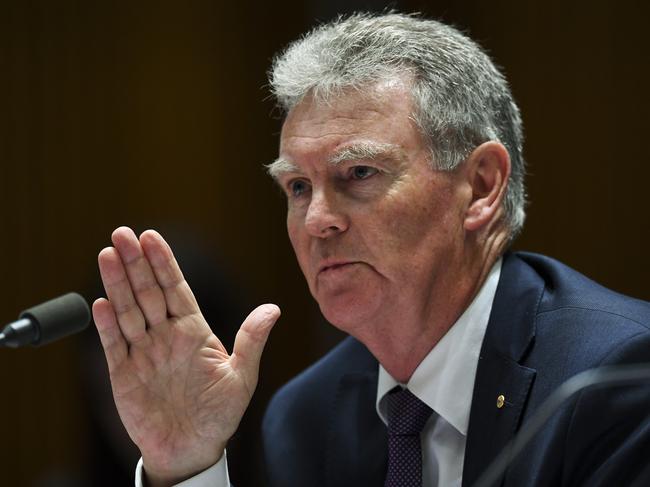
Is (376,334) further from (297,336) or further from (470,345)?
(297,336)

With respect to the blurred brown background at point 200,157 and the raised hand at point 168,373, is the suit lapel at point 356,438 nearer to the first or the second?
the raised hand at point 168,373

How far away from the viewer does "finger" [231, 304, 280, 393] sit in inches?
84.6

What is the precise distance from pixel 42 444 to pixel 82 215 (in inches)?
37.8

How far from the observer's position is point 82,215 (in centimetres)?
427

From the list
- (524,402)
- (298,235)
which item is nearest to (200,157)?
(298,235)

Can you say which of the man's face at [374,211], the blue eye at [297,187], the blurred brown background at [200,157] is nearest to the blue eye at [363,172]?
the man's face at [374,211]

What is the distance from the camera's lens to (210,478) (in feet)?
6.94

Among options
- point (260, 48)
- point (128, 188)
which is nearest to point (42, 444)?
point (128, 188)

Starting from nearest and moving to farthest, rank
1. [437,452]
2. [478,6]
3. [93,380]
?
[437,452]
[93,380]
[478,6]

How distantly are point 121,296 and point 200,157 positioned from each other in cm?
251

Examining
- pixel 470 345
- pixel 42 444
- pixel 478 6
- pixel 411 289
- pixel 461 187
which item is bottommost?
pixel 42 444

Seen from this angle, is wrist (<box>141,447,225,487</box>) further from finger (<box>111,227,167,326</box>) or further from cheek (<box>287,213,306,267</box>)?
cheek (<box>287,213,306,267</box>)

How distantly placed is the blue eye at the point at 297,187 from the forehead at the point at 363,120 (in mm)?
81

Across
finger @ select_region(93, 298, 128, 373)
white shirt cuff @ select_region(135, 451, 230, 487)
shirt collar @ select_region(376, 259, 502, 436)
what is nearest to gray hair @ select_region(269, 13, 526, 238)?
shirt collar @ select_region(376, 259, 502, 436)
